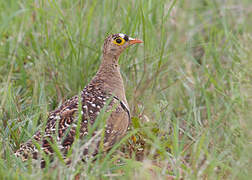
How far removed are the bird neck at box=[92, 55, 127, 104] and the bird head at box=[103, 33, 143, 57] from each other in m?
0.05

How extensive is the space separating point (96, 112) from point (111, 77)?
596 millimetres

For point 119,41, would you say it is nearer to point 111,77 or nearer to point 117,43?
point 117,43

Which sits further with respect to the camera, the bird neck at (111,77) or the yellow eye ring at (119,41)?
the yellow eye ring at (119,41)

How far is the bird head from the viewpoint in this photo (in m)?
4.33

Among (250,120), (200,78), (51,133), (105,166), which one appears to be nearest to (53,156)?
(51,133)

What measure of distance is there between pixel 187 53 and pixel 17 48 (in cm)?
189

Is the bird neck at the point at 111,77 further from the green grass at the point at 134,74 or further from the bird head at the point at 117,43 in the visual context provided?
the green grass at the point at 134,74

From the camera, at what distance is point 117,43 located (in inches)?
171

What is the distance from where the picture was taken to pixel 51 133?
3.54 metres

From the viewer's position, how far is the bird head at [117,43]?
4.33 meters

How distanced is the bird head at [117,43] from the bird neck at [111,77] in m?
0.05

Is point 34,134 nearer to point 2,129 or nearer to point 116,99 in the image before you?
point 2,129

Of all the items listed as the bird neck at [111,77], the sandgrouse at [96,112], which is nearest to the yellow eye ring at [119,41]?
the sandgrouse at [96,112]

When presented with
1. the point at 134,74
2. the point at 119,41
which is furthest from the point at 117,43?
the point at 134,74
